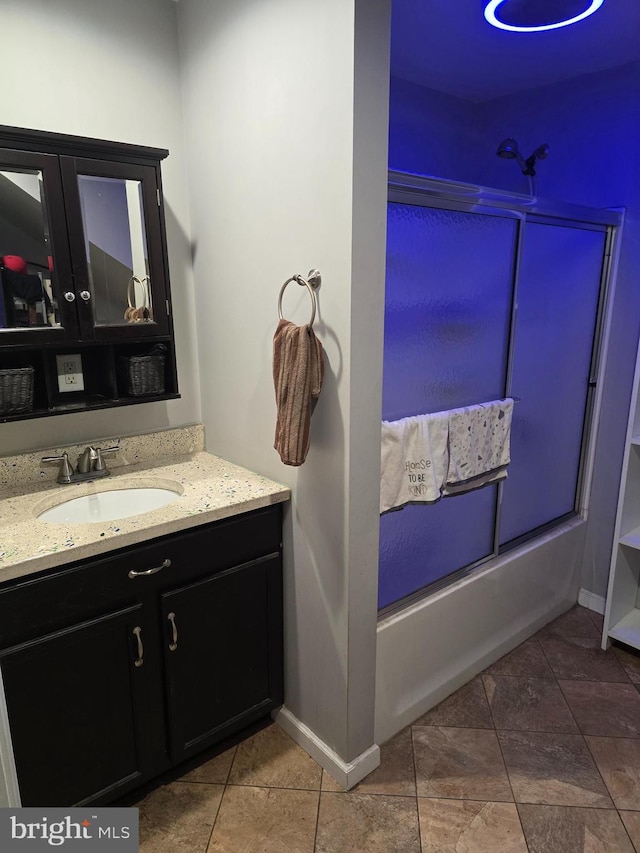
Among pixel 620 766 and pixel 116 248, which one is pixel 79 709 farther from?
pixel 620 766

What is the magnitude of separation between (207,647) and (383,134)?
1488 millimetres

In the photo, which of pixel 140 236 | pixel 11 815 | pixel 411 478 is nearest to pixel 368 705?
pixel 411 478

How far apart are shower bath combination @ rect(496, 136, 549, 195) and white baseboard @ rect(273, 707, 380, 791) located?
7.49ft

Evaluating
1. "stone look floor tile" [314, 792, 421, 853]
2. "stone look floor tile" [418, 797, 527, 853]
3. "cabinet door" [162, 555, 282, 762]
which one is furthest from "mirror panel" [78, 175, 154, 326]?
"stone look floor tile" [418, 797, 527, 853]

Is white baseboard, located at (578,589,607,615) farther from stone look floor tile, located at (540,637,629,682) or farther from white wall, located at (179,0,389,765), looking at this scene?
white wall, located at (179,0,389,765)

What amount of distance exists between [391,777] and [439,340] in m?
1.39

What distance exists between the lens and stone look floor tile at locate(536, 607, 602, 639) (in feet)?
8.13

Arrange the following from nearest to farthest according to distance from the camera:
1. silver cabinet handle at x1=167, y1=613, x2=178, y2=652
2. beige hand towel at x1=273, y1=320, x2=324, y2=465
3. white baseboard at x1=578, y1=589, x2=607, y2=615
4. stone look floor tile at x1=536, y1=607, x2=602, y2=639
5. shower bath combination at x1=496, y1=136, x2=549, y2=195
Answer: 1. beige hand towel at x1=273, y1=320, x2=324, y2=465
2. silver cabinet handle at x1=167, y1=613, x2=178, y2=652
3. shower bath combination at x1=496, y1=136, x2=549, y2=195
4. stone look floor tile at x1=536, y1=607, x2=602, y2=639
5. white baseboard at x1=578, y1=589, x2=607, y2=615

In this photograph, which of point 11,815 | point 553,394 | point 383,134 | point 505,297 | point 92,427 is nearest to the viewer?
point 11,815

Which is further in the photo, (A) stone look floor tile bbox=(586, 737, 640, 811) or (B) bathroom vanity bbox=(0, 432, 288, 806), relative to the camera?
(A) stone look floor tile bbox=(586, 737, 640, 811)

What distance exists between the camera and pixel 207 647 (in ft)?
5.47

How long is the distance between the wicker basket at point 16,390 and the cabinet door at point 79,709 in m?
0.67

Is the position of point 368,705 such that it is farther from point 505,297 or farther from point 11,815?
point 505,297

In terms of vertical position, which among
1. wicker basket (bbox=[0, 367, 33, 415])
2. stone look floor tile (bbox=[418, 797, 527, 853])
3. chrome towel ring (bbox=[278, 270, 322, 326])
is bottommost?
stone look floor tile (bbox=[418, 797, 527, 853])
